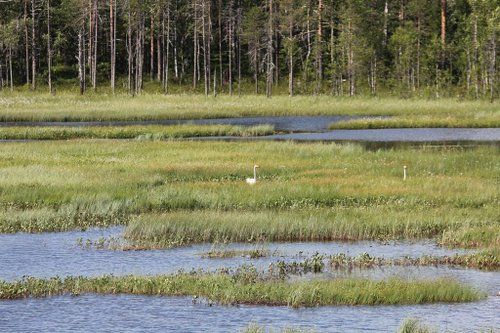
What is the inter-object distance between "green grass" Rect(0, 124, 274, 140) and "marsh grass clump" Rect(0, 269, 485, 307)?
38558 millimetres

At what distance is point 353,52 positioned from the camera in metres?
101

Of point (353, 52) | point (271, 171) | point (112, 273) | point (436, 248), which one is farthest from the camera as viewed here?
point (353, 52)

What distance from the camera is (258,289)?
23125 millimetres

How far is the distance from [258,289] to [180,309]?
1.93 m

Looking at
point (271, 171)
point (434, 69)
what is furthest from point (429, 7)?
point (271, 171)

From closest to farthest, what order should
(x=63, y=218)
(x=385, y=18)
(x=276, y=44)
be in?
(x=63, y=218) < (x=385, y=18) < (x=276, y=44)

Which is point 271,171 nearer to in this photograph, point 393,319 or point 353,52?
point 393,319

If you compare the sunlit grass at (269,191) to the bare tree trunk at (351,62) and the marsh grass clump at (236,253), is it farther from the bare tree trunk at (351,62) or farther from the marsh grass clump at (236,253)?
the bare tree trunk at (351,62)

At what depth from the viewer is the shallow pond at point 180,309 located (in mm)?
21047

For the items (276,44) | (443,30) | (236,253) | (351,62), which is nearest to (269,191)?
(236,253)

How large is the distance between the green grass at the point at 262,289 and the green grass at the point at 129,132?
38.6 meters

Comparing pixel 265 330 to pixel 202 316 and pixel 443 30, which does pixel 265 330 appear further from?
pixel 443 30

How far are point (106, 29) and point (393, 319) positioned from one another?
104766 mm

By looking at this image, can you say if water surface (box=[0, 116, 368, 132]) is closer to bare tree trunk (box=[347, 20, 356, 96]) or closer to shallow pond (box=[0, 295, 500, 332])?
bare tree trunk (box=[347, 20, 356, 96])
